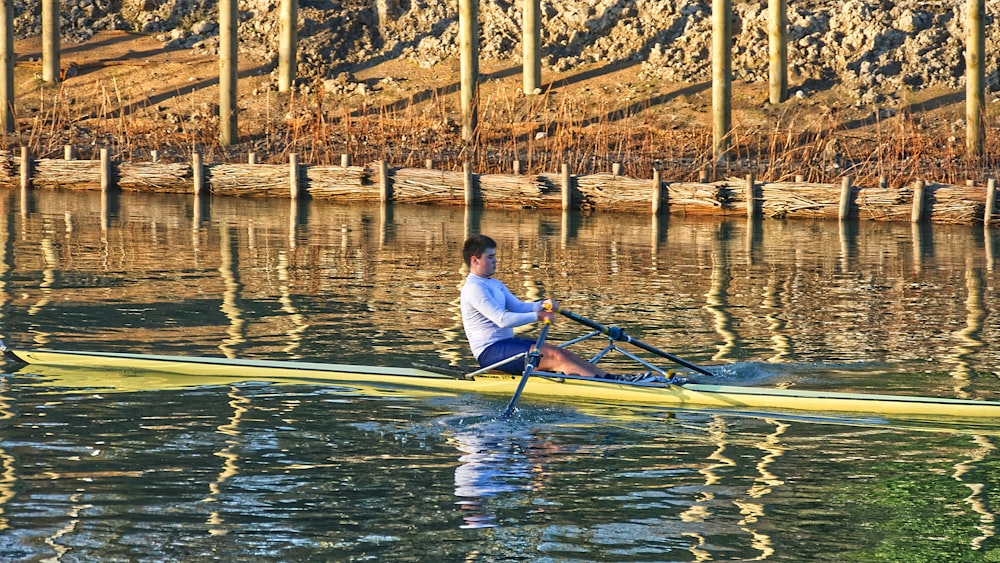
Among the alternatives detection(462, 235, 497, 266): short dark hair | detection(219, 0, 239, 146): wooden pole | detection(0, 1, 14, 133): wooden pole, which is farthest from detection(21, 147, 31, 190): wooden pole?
detection(462, 235, 497, 266): short dark hair

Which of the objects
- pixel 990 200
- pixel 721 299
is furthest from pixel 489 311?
pixel 990 200

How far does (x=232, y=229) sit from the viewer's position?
23297mm

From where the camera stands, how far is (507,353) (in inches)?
458

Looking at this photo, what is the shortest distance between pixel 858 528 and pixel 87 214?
19.0 meters

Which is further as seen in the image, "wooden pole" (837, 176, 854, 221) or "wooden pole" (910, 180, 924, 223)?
"wooden pole" (837, 176, 854, 221)

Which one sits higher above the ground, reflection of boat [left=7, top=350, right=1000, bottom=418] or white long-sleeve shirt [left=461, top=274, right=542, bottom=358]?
white long-sleeve shirt [left=461, top=274, right=542, bottom=358]

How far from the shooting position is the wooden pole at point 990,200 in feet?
79.4

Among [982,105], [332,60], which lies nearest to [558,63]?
Result: [332,60]

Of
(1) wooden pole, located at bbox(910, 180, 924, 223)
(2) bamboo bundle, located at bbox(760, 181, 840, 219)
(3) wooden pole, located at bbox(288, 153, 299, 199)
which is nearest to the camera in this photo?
(1) wooden pole, located at bbox(910, 180, 924, 223)

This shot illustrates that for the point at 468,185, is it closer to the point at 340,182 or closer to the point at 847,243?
the point at 340,182

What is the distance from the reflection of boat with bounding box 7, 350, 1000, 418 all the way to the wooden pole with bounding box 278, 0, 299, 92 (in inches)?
901

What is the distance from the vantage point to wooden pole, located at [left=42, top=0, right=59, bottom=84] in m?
35.5

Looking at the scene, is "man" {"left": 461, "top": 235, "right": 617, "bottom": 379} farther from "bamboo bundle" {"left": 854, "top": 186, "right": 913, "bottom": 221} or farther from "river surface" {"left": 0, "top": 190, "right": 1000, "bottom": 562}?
"bamboo bundle" {"left": 854, "top": 186, "right": 913, "bottom": 221}

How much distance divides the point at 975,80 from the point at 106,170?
16.1m
